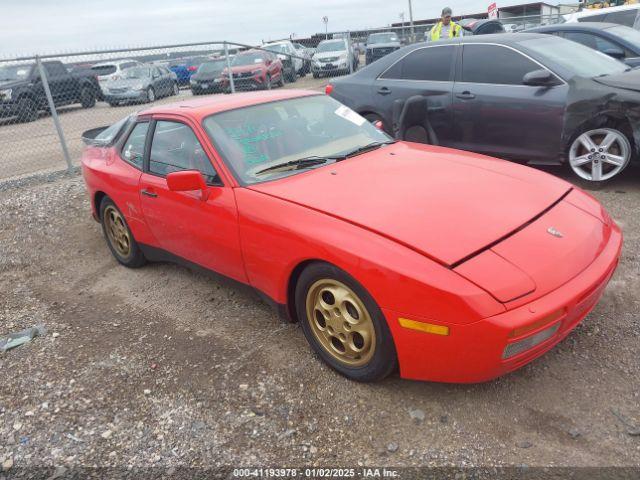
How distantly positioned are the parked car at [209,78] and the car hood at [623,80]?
449 inches

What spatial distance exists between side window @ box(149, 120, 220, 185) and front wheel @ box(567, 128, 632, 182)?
12.6 ft

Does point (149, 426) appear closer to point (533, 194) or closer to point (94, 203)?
point (533, 194)

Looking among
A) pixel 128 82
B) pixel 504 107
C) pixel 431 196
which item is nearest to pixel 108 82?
pixel 128 82

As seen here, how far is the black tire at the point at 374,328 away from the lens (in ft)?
7.83

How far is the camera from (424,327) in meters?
→ 2.21

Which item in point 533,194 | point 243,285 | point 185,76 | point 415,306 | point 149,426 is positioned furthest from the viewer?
point 185,76

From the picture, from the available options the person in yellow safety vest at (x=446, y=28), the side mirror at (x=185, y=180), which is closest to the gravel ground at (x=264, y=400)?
the side mirror at (x=185, y=180)

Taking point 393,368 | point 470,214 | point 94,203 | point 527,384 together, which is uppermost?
point 470,214

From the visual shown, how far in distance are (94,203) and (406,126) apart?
3315 mm

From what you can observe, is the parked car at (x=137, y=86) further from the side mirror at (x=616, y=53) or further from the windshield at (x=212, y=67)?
the side mirror at (x=616, y=53)

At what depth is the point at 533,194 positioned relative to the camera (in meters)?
2.82

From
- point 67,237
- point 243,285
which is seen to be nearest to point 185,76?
point 67,237

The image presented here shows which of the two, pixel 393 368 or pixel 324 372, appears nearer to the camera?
pixel 393 368

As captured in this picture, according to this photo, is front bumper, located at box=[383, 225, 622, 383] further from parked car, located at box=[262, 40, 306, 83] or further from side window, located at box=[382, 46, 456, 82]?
parked car, located at box=[262, 40, 306, 83]
